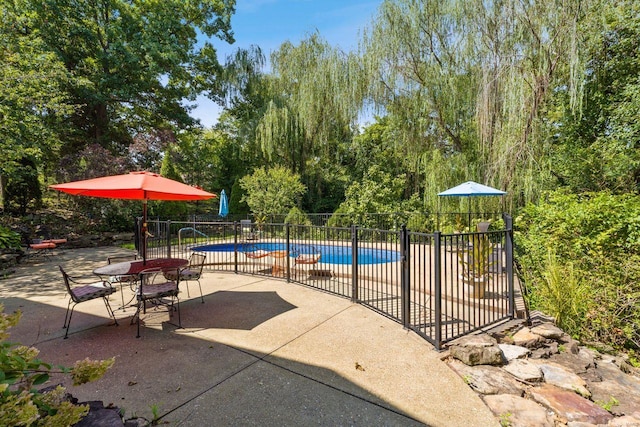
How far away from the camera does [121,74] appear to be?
14.7 meters

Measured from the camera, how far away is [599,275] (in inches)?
168

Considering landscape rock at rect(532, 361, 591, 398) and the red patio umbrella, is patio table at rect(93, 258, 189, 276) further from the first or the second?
landscape rock at rect(532, 361, 591, 398)

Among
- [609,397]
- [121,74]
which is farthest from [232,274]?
[121,74]

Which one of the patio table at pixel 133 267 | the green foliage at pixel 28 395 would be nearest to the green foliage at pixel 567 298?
the green foliage at pixel 28 395

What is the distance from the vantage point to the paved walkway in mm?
2285

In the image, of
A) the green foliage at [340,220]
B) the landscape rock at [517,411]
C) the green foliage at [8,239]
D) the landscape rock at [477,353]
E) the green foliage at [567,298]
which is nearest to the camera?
the landscape rock at [517,411]

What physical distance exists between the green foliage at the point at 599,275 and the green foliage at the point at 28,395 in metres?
5.24

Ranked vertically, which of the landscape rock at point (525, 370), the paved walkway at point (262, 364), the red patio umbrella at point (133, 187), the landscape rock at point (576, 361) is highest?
the red patio umbrella at point (133, 187)

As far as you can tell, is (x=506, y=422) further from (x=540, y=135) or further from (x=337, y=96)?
(x=337, y=96)

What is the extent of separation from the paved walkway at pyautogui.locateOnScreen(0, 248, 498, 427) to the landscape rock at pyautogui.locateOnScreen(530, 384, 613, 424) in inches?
22.2

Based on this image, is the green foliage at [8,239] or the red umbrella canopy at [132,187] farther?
the green foliage at [8,239]

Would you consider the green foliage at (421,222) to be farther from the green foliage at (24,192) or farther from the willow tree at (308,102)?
the green foliage at (24,192)

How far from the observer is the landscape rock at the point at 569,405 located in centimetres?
230

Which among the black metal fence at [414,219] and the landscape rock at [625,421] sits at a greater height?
the black metal fence at [414,219]
